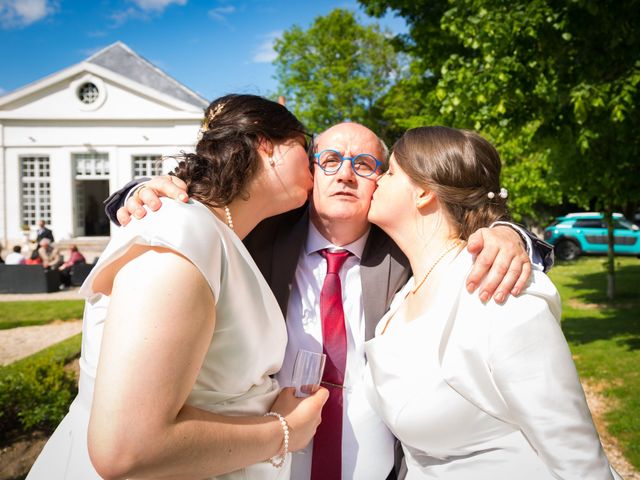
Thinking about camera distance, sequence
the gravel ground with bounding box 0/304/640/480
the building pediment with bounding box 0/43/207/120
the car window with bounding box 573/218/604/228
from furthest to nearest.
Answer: the building pediment with bounding box 0/43/207/120 < the car window with bounding box 573/218/604/228 < the gravel ground with bounding box 0/304/640/480

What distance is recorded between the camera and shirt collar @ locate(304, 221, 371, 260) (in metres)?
3.05

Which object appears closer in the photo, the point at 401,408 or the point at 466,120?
the point at 401,408

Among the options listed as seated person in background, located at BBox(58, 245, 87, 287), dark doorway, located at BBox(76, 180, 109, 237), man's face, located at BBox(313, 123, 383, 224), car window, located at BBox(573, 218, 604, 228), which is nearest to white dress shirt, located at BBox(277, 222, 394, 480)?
man's face, located at BBox(313, 123, 383, 224)

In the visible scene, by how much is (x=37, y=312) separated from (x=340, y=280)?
1176cm

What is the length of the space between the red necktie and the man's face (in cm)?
32

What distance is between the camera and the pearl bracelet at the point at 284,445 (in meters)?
1.89

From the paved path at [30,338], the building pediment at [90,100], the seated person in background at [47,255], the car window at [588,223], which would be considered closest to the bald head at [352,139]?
the paved path at [30,338]

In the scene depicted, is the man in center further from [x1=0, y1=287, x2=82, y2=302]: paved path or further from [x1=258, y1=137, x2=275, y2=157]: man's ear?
[x1=0, y1=287, x2=82, y2=302]: paved path

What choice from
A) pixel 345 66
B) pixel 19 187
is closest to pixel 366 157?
pixel 345 66

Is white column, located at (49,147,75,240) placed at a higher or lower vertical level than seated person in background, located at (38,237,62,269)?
higher

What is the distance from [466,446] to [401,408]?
30 centimetres

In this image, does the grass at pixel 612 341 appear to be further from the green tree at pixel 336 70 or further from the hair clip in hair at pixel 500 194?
the green tree at pixel 336 70

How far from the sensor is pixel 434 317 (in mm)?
2131

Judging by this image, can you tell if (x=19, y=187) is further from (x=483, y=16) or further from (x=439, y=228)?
(x=439, y=228)
